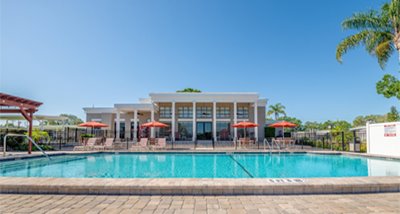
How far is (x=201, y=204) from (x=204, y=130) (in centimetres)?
2122

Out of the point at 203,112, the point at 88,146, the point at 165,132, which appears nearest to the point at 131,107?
the point at 165,132

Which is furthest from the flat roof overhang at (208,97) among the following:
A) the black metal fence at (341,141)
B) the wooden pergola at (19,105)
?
the wooden pergola at (19,105)

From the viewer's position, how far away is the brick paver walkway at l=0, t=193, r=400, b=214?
140 inches

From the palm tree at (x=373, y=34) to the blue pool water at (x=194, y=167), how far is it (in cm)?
598

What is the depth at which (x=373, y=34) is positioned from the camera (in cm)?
1191

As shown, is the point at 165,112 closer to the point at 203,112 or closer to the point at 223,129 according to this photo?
the point at 203,112

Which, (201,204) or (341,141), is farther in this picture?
(341,141)

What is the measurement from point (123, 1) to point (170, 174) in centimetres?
918

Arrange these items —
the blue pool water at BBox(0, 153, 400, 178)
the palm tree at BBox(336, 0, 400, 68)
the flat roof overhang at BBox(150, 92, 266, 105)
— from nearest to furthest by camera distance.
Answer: the blue pool water at BBox(0, 153, 400, 178) → the palm tree at BBox(336, 0, 400, 68) → the flat roof overhang at BBox(150, 92, 266, 105)

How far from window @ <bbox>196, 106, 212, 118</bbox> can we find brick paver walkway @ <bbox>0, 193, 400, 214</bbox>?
20.8 m

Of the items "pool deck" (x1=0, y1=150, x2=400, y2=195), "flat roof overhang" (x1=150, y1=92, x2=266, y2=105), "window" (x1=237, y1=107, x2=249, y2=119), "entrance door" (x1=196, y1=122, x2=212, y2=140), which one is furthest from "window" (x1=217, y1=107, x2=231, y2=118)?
"pool deck" (x1=0, y1=150, x2=400, y2=195)

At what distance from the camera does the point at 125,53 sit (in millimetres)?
16250

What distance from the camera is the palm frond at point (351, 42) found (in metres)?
12.1

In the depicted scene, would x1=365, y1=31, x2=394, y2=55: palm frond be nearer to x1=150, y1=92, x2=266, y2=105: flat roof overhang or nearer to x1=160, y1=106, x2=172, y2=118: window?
x1=150, y1=92, x2=266, y2=105: flat roof overhang
